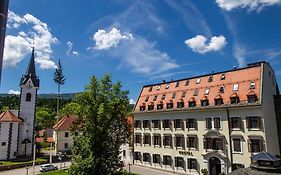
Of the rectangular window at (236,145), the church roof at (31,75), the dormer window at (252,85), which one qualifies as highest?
the church roof at (31,75)

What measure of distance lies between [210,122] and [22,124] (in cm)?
4336

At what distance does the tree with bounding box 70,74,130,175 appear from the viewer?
2945cm

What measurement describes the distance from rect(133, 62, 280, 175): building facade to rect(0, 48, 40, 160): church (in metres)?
26.7

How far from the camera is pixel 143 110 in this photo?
170 feet

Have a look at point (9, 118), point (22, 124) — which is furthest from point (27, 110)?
point (9, 118)

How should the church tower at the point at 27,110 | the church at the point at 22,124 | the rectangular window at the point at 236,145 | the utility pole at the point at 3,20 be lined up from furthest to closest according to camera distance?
the church tower at the point at 27,110 < the church at the point at 22,124 < the rectangular window at the point at 236,145 < the utility pole at the point at 3,20

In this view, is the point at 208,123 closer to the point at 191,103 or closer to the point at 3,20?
the point at 191,103

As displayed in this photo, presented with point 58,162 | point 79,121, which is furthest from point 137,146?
point 79,121

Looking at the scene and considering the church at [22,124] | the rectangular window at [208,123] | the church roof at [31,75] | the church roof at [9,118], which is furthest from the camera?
the church roof at [31,75]

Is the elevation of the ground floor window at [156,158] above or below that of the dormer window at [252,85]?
below

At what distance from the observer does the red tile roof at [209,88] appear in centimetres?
3853

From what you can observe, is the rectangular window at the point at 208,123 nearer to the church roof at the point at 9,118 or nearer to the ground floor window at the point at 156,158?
the ground floor window at the point at 156,158

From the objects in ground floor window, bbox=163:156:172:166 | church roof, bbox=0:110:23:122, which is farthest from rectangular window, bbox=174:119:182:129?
church roof, bbox=0:110:23:122

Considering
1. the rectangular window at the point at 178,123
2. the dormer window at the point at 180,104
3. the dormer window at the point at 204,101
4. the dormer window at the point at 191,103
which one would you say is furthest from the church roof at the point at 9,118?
the dormer window at the point at 204,101
